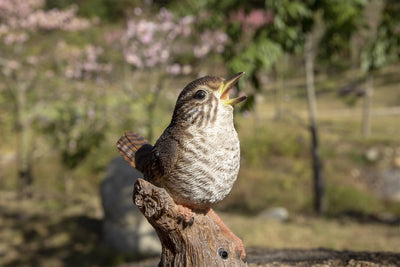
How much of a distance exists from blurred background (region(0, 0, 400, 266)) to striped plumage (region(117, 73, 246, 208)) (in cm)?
243

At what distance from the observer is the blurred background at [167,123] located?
5.77 metres

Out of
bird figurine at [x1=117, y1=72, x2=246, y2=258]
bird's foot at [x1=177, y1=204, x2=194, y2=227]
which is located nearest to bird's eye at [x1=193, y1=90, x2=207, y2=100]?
bird figurine at [x1=117, y1=72, x2=246, y2=258]

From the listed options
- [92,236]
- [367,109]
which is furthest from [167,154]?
[367,109]

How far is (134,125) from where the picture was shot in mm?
7504

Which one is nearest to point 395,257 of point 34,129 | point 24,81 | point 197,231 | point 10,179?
point 197,231

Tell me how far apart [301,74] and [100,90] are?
73.0 ft

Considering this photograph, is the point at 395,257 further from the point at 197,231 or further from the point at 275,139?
the point at 275,139

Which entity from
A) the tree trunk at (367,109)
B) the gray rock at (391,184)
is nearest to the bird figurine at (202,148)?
the gray rock at (391,184)

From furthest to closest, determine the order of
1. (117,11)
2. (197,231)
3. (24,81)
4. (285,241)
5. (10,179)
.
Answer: (117,11) → (10,179) → (24,81) → (285,241) → (197,231)

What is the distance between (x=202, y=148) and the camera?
7.78 ft

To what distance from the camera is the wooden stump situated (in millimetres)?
2482

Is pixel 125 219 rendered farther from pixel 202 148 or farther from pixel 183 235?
pixel 202 148

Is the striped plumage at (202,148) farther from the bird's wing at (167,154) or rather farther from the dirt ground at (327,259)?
the dirt ground at (327,259)

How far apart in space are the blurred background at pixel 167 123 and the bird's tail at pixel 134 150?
229 centimetres
